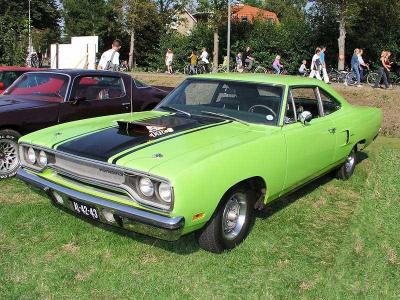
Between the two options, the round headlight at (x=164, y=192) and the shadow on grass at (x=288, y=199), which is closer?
the round headlight at (x=164, y=192)

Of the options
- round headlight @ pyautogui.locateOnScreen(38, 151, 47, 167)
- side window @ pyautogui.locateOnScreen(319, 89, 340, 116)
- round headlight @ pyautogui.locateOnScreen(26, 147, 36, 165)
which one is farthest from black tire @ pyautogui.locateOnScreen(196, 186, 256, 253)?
side window @ pyautogui.locateOnScreen(319, 89, 340, 116)

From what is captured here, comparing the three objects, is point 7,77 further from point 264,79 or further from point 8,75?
point 264,79

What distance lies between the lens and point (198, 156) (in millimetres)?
3521

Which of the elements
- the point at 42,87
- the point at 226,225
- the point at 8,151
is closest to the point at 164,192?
the point at 226,225

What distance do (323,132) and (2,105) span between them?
13.3ft

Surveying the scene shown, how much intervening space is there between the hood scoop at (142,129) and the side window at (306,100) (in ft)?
4.90

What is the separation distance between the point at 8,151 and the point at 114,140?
8.22ft

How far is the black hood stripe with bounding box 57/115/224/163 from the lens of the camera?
372cm

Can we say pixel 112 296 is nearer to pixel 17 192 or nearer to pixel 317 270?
pixel 317 270

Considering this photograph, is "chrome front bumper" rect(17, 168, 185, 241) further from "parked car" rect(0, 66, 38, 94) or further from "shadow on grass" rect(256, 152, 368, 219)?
"parked car" rect(0, 66, 38, 94)

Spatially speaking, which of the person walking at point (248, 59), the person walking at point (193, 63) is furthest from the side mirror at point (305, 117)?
Result: the person walking at point (193, 63)

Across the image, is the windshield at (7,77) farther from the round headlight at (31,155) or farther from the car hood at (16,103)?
the round headlight at (31,155)

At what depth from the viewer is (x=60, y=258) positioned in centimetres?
379

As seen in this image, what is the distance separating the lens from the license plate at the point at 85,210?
3666mm
